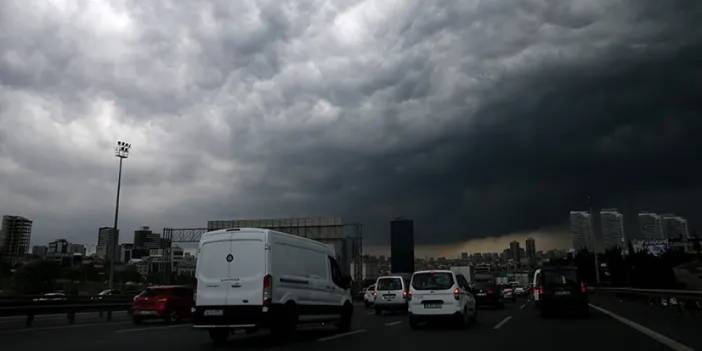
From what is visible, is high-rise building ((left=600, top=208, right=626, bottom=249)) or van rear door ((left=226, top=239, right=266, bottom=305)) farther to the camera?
high-rise building ((left=600, top=208, right=626, bottom=249))

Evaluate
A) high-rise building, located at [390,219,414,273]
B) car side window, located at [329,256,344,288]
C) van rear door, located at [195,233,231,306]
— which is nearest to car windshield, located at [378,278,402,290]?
car side window, located at [329,256,344,288]

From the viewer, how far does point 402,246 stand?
3071 inches

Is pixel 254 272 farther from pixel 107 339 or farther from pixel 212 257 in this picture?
pixel 107 339

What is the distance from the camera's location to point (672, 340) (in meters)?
12.5

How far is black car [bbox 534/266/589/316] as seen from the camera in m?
21.5

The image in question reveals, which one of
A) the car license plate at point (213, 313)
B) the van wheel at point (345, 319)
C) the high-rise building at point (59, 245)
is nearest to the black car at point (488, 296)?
the van wheel at point (345, 319)

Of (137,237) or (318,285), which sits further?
(137,237)

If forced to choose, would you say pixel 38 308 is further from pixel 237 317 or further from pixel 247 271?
pixel 247 271

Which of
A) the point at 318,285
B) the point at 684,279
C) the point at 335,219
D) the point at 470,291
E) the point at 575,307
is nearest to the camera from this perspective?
the point at 318,285

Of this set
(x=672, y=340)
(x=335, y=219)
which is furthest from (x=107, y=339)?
(x=335, y=219)

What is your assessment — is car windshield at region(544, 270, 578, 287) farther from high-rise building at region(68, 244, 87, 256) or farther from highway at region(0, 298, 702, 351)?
high-rise building at region(68, 244, 87, 256)

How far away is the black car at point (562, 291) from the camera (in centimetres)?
2151

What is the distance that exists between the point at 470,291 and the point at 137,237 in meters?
120

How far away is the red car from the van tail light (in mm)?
9402
